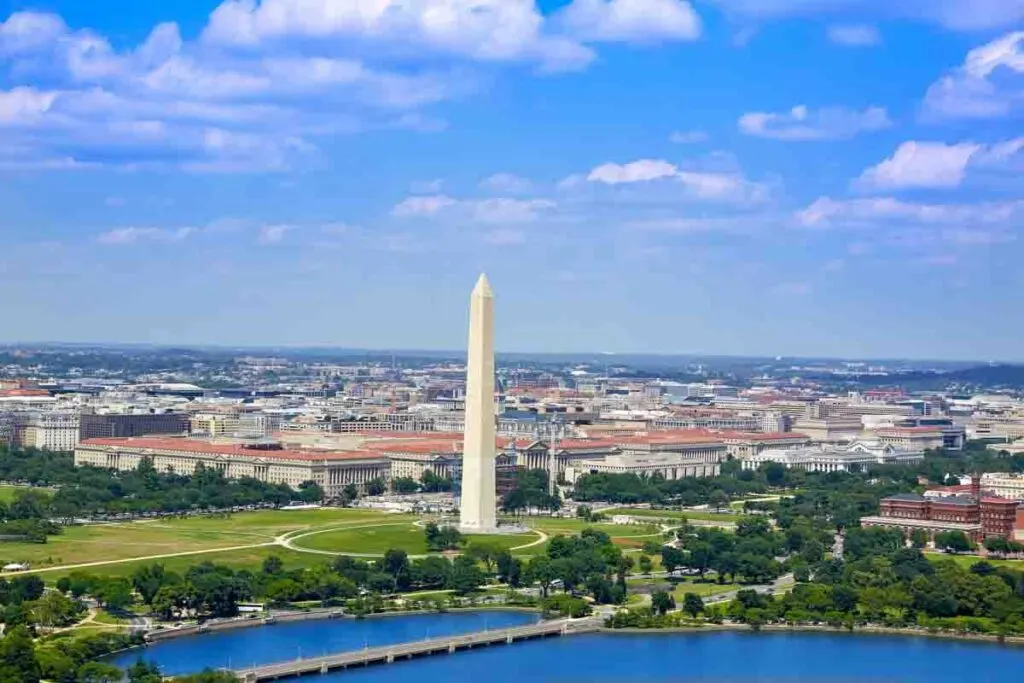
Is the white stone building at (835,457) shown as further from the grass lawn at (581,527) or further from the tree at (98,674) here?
the tree at (98,674)

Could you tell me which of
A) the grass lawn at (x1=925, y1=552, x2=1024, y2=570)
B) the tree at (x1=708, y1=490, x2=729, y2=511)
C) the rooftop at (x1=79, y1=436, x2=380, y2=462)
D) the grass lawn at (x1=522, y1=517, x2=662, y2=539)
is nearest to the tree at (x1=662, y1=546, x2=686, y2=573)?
the grass lawn at (x1=925, y1=552, x2=1024, y2=570)

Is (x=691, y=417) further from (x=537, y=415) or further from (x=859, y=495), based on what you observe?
(x=859, y=495)

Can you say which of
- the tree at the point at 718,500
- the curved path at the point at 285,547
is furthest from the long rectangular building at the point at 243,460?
the curved path at the point at 285,547

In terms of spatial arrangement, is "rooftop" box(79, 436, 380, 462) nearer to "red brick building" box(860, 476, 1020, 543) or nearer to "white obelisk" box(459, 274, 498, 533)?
"white obelisk" box(459, 274, 498, 533)

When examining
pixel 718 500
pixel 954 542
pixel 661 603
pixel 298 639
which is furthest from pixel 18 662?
pixel 718 500

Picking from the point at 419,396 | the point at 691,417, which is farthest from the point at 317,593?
the point at 419,396

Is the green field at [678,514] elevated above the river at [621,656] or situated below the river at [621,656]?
above
